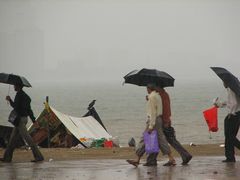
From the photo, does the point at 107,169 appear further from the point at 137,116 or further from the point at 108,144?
the point at 137,116

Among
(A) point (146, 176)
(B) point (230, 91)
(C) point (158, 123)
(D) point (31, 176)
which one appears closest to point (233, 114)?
(B) point (230, 91)

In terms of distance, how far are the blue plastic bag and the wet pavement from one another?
305 millimetres

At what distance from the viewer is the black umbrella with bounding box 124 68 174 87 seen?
46.4 ft

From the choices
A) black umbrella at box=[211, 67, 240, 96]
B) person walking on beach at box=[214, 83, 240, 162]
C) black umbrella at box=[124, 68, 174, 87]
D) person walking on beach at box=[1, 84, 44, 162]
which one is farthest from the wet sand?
black umbrella at box=[124, 68, 174, 87]

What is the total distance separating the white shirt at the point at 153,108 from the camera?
1357 cm

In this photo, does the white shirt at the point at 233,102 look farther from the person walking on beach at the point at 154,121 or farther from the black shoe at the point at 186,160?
A: the person walking on beach at the point at 154,121

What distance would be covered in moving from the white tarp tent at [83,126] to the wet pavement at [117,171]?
8.18m

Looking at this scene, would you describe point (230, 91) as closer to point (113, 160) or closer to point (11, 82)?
point (113, 160)

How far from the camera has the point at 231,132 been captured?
1394 centimetres

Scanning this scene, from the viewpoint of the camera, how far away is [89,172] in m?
13.1

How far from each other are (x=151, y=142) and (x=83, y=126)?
11.3 m

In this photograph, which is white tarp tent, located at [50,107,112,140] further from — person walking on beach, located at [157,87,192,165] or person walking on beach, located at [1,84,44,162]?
person walking on beach, located at [157,87,192,165]

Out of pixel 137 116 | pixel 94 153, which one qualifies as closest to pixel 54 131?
pixel 94 153

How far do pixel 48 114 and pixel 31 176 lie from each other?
1081 cm
